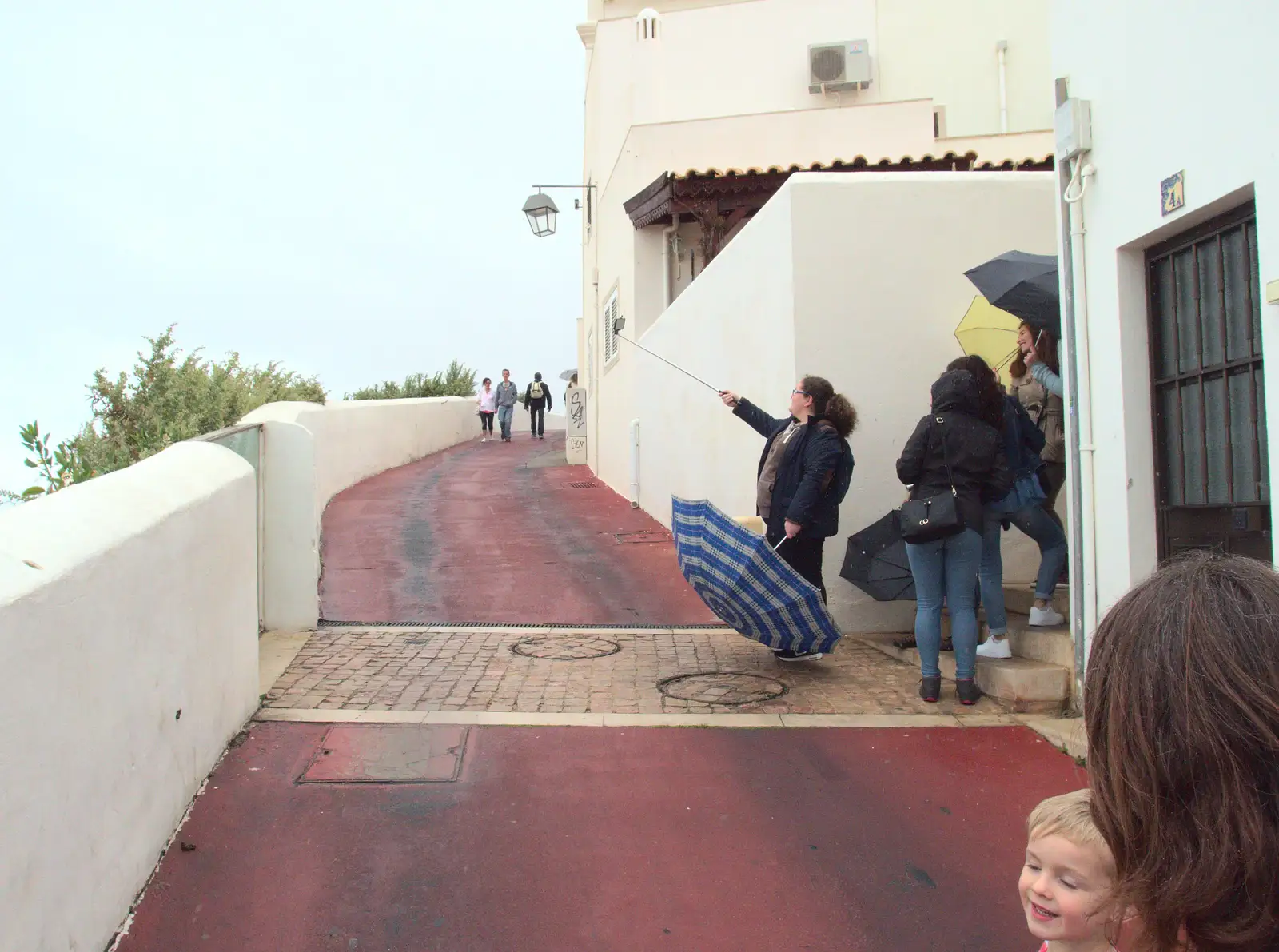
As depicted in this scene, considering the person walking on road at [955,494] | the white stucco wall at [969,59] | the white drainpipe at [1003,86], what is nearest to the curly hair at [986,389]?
the person walking on road at [955,494]

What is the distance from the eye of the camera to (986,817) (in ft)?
13.5

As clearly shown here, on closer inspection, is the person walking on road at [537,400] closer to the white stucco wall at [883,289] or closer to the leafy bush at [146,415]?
the leafy bush at [146,415]

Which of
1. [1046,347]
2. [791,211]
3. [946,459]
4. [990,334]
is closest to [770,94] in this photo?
[791,211]

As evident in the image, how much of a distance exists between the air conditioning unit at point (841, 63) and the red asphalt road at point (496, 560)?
7301 millimetres

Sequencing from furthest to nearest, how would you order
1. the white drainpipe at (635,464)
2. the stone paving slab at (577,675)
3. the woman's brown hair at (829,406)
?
the white drainpipe at (635,464), the woman's brown hair at (829,406), the stone paving slab at (577,675)

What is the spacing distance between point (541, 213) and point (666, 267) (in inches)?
208

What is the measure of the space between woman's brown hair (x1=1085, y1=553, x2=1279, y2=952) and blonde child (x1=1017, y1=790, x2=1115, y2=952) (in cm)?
21

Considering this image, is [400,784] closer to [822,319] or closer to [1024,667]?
[1024,667]

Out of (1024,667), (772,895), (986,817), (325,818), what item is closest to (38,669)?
(325,818)

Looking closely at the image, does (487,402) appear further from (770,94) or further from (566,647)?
(566,647)

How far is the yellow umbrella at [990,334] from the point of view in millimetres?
7078

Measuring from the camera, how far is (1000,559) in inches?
231

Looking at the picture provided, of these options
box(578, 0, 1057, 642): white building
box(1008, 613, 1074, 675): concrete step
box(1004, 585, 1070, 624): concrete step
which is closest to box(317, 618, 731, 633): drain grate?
box(578, 0, 1057, 642): white building

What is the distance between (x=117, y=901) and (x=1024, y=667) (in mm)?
4317
